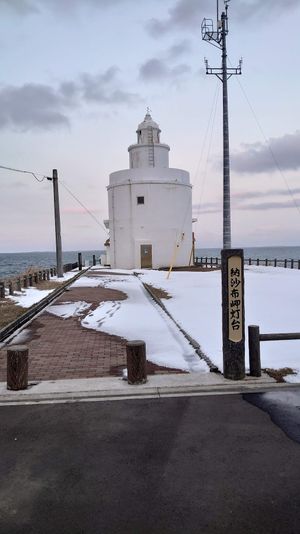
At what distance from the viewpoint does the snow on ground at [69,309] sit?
14.0m

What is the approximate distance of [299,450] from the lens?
15.2ft

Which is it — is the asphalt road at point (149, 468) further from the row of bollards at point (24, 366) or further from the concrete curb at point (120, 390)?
the row of bollards at point (24, 366)

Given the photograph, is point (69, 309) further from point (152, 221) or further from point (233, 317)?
point (152, 221)

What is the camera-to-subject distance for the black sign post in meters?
6.84

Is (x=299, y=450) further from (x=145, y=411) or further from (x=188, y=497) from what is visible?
(x=145, y=411)

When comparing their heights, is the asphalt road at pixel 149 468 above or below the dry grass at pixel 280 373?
below

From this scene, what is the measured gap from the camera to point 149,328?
37.4 feet

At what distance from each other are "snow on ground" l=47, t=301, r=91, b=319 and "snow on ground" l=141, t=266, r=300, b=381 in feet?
10.2

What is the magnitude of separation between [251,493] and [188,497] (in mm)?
585

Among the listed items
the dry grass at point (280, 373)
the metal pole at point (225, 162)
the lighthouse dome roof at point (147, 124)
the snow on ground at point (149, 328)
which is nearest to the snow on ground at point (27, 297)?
the snow on ground at point (149, 328)

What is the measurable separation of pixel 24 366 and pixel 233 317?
3444 millimetres

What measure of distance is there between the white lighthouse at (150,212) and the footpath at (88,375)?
25738 mm

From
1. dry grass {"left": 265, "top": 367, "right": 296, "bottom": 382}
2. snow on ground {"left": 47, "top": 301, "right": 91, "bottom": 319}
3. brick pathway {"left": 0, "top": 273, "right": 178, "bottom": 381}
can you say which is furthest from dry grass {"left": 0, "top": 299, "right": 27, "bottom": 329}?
dry grass {"left": 265, "top": 367, "right": 296, "bottom": 382}

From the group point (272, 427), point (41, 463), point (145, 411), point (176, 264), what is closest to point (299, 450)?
point (272, 427)
